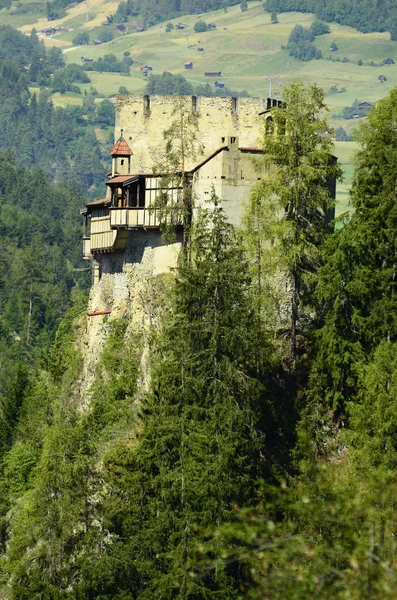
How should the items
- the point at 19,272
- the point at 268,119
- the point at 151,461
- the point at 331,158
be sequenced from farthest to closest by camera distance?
the point at 19,272 → the point at 268,119 → the point at 331,158 → the point at 151,461

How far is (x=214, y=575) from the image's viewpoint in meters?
47.8

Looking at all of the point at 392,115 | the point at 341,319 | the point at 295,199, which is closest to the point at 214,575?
the point at 341,319

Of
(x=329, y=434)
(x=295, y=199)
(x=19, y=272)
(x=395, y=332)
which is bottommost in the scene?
(x=19, y=272)

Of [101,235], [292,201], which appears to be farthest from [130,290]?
[292,201]

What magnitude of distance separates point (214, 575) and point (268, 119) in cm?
2028

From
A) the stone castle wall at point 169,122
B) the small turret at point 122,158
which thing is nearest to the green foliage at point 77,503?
the small turret at point 122,158

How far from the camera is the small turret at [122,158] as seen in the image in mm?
63844

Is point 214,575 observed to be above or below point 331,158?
below

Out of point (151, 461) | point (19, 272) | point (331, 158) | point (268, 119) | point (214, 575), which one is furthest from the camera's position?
point (19, 272)

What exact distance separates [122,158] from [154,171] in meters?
7.01

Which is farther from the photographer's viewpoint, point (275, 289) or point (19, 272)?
point (19, 272)

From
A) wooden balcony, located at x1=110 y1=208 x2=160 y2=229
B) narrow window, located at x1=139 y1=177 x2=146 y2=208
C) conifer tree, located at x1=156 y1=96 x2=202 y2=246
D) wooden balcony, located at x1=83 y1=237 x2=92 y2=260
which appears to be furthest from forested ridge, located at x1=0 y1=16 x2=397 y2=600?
wooden balcony, located at x1=83 y1=237 x2=92 y2=260

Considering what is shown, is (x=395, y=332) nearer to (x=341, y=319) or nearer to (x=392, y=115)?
(x=341, y=319)

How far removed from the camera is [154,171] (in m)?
57.7
